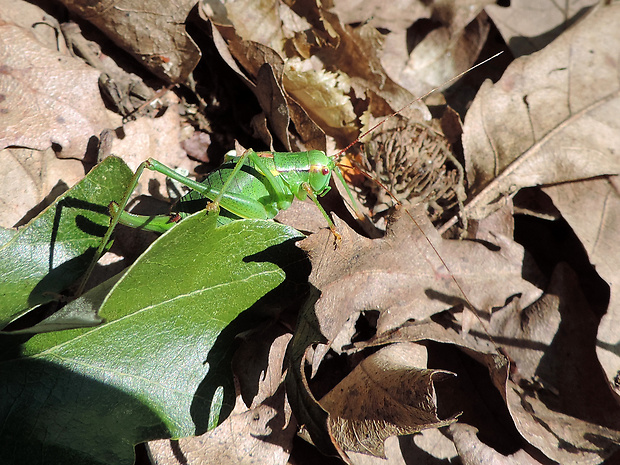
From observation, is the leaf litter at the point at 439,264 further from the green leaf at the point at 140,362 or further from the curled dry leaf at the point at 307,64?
the green leaf at the point at 140,362

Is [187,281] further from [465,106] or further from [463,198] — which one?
[465,106]

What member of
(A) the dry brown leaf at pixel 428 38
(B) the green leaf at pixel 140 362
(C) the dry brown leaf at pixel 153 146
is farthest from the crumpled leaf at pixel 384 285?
(A) the dry brown leaf at pixel 428 38

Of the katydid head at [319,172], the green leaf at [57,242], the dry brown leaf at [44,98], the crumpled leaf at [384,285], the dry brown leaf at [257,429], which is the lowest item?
the dry brown leaf at [257,429]

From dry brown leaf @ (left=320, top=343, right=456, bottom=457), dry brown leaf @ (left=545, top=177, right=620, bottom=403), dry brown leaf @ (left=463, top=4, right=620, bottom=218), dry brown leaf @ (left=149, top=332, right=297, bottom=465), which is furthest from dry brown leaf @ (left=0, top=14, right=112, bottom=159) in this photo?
dry brown leaf @ (left=545, top=177, right=620, bottom=403)

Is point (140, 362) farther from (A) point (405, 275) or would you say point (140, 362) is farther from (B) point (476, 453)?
(B) point (476, 453)

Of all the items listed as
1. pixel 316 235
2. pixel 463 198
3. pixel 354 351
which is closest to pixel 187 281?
pixel 316 235

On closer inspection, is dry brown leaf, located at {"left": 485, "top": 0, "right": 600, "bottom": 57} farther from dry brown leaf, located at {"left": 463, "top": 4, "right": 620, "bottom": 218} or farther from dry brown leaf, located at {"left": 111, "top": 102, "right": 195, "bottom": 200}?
dry brown leaf, located at {"left": 111, "top": 102, "right": 195, "bottom": 200}

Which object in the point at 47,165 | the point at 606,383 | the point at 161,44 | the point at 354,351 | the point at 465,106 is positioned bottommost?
the point at 606,383
